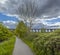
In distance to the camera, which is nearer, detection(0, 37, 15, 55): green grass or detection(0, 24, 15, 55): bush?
detection(0, 37, 15, 55): green grass

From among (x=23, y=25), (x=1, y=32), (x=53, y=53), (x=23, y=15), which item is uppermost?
(x=23, y=15)

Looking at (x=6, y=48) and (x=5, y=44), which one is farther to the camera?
(x=5, y=44)

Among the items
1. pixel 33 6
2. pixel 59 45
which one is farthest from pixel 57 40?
pixel 33 6

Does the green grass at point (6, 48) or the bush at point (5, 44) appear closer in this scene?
the green grass at point (6, 48)

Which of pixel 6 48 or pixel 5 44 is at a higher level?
pixel 5 44

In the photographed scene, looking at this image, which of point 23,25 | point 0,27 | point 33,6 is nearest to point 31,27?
point 23,25

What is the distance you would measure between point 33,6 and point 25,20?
6.12 m

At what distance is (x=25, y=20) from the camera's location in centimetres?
5234

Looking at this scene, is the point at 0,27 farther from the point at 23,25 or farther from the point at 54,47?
the point at 54,47

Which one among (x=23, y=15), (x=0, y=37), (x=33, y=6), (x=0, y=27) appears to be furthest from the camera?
(x=23, y=15)

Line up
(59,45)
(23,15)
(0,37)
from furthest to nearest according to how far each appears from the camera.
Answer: (23,15) < (0,37) < (59,45)

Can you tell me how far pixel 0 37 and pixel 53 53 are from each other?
86.9 feet

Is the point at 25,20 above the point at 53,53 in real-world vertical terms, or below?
above

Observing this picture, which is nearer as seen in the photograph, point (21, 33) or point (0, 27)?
point (0, 27)
